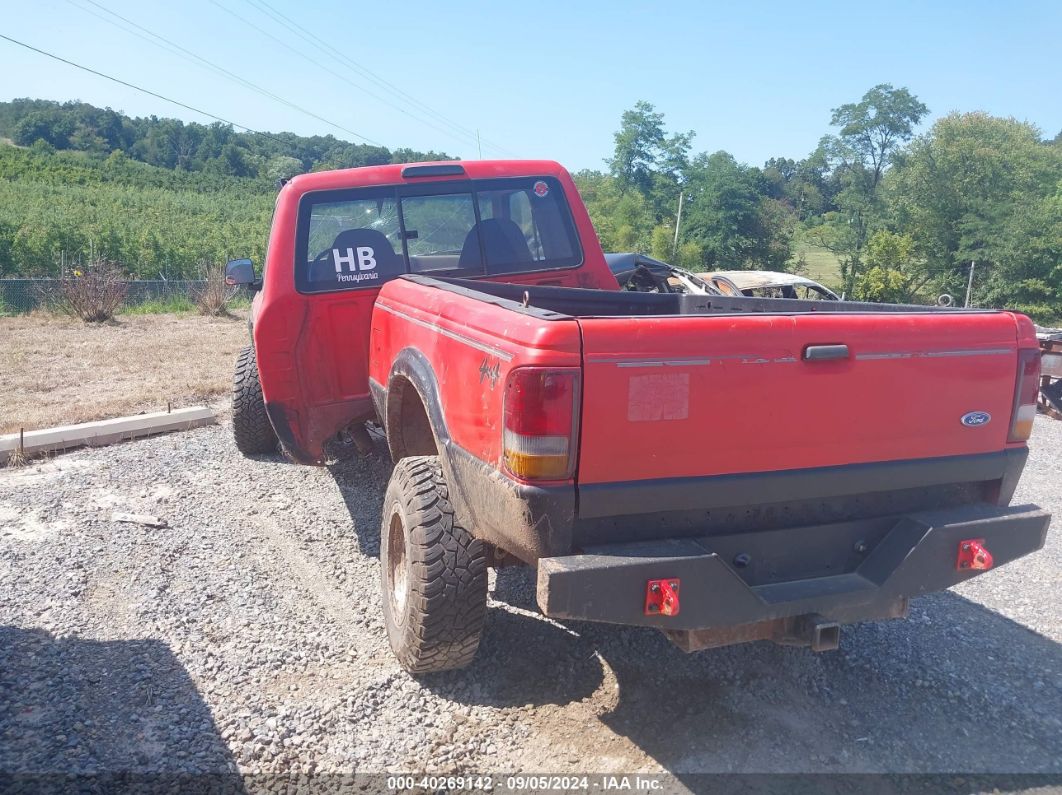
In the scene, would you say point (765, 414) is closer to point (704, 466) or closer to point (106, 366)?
point (704, 466)

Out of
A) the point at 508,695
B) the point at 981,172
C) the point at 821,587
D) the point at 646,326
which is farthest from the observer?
the point at 981,172

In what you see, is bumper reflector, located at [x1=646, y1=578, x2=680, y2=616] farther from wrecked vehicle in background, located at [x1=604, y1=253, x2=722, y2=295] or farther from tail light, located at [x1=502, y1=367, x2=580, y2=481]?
wrecked vehicle in background, located at [x1=604, y1=253, x2=722, y2=295]

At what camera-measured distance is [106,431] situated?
713 cm

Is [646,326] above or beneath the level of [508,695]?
above

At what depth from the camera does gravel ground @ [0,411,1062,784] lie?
3061 mm

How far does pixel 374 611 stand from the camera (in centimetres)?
420

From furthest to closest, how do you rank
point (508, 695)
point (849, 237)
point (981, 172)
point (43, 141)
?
1. point (43, 141)
2. point (849, 237)
3. point (981, 172)
4. point (508, 695)

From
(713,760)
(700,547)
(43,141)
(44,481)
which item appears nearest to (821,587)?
(700,547)

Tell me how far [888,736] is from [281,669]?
2521 millimetres

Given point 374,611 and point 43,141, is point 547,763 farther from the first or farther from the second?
point 43,141

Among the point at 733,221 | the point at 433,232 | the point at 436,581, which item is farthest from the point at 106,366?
the point at 733,221

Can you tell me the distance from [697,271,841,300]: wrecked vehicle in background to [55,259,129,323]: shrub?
1156 centimetres

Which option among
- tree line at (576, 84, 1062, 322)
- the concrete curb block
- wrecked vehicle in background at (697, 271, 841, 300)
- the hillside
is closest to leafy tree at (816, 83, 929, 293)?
tree line at (576, 84, 1062, 322)

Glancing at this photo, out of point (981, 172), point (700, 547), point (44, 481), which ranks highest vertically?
point (981, 172)
